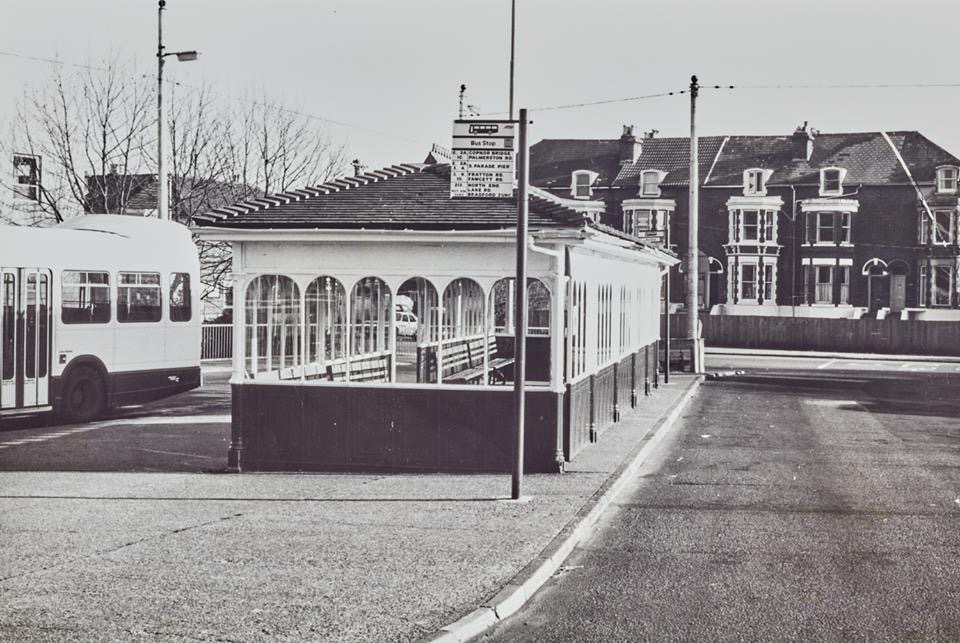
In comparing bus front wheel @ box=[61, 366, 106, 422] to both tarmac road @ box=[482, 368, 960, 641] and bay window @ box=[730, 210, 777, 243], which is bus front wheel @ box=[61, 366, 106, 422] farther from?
bay window @ box=[730, 210, 777, 243]

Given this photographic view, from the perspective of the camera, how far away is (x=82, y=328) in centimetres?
2194

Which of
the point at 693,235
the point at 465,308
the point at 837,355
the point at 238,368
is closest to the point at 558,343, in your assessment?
the point at 238,368

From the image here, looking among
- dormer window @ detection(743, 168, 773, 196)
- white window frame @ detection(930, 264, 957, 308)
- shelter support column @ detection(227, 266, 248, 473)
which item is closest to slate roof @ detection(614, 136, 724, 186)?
dormer window @ detection(743, 168, 773, 196)

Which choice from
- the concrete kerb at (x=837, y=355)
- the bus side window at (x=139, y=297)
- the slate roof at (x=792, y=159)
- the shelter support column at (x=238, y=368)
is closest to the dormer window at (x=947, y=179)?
the slate roof at (x=792, y=159)

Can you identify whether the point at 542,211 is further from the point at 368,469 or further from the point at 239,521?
the point at 239,521

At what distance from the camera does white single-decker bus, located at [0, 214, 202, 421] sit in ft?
67.4

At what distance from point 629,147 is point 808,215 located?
33.4 ft

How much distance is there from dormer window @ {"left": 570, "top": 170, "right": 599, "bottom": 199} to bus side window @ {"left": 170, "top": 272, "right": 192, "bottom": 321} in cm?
4218

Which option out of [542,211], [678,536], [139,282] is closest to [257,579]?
[678,536]

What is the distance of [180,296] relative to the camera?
2492 cm

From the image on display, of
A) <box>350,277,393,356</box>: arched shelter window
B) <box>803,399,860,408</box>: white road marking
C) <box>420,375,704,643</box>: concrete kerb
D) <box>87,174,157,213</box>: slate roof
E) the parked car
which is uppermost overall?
<box>87,174,157,213</box>: slate roof

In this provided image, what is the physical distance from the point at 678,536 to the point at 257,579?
13.3ft

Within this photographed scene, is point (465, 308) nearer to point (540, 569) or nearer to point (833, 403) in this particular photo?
point (833, 403)

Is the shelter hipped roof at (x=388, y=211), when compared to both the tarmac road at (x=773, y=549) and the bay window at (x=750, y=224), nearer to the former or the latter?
the tarmac road at (x=773, y=549)
